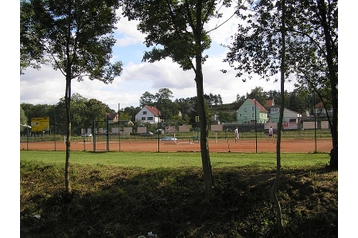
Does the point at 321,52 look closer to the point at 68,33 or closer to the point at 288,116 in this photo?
the point at 68,33

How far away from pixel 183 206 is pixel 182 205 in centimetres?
4

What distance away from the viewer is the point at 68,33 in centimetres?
718

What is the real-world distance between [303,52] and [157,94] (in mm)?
65213

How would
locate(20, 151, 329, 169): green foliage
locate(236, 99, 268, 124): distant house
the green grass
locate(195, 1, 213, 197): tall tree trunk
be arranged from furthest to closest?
1. locate(236, 99, 268, 124): distant house
2. the green grass
3. locate(20, 151, 329, 169): green foliage
4. locate(195, 1, 213, 197): tall tree trunk

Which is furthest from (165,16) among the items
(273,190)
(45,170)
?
(45,170)

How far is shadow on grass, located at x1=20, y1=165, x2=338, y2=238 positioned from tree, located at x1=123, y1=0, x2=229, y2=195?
2.14ft

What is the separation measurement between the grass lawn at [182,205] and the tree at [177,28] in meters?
0.65

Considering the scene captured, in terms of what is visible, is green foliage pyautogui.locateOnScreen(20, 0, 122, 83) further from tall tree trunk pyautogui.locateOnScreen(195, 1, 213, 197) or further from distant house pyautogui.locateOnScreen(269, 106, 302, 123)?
distant house pyautogui.locateOnScreen(269, 106, 302, 123)

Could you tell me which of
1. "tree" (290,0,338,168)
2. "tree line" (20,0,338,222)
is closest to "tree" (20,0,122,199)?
"tree line" (20,0,338,222)

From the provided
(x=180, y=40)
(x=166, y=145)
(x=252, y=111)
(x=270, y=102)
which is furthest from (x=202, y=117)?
(x=166, y=145)

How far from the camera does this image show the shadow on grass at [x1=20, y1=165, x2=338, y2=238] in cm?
537

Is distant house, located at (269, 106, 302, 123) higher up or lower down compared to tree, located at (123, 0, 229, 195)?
lower down

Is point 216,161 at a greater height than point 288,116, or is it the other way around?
point 288,116

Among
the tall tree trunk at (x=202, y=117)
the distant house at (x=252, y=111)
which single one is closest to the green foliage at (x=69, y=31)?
the tall tree trunk at (x=202, y=117)
